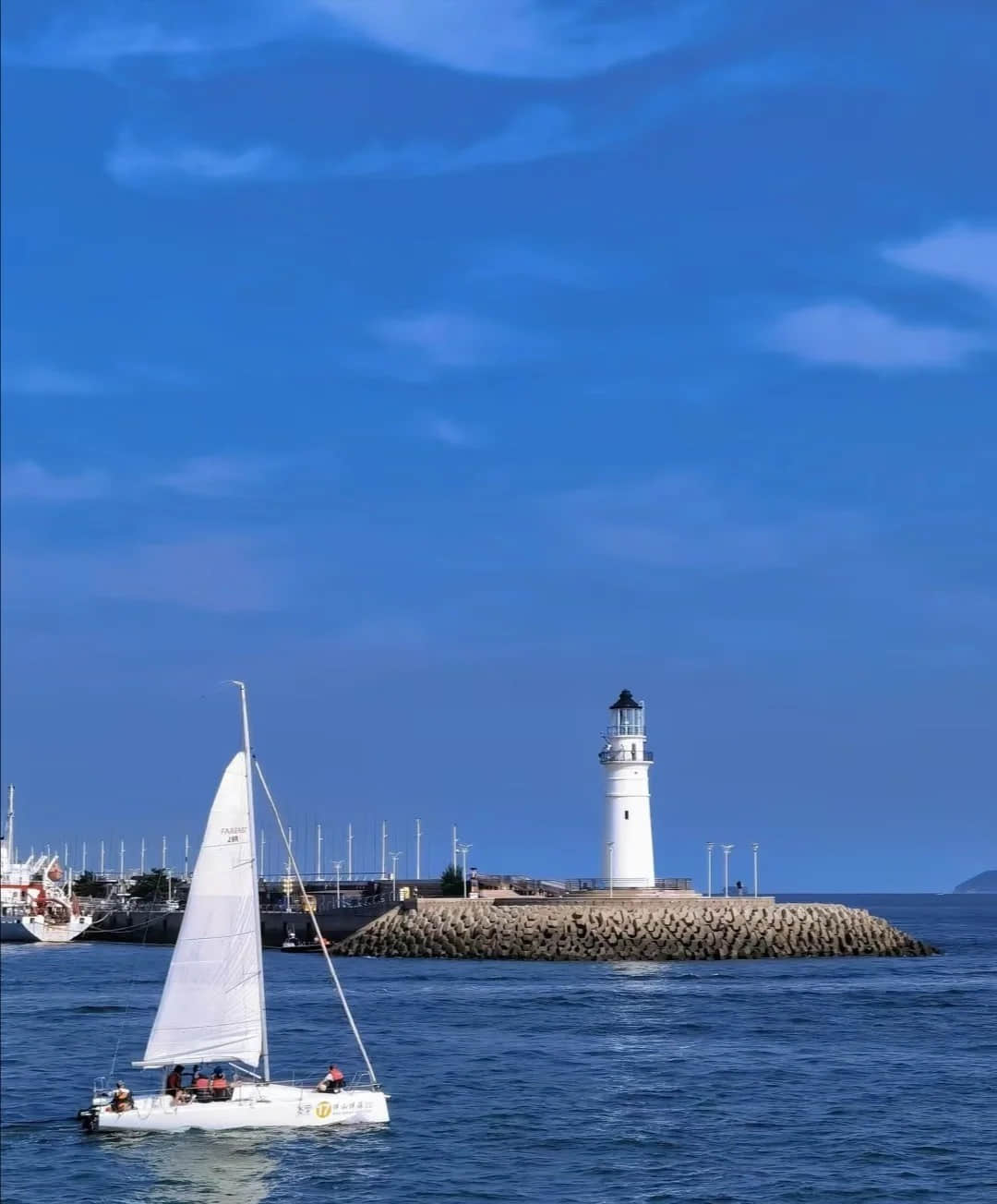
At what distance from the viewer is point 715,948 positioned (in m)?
85.1

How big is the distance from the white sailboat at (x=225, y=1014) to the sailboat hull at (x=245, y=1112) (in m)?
0.02

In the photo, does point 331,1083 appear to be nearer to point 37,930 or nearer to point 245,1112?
point 245,1112

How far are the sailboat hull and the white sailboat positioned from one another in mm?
19

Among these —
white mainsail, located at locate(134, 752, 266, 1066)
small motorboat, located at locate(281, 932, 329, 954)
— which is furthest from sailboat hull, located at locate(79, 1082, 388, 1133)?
small motorboat, located at locate(281, 932, 329, 954)

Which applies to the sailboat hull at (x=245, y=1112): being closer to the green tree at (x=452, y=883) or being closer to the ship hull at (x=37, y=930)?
the green tree at (x=452, y=883)

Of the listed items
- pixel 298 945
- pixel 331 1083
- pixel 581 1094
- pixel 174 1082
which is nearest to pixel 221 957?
pixel 174 1082

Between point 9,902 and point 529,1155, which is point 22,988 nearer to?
point 529,1155

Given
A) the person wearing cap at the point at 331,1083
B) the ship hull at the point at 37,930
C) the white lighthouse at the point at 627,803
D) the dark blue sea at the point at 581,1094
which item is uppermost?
the white lighthouse at the point at 627,803

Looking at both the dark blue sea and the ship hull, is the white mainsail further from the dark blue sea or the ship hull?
the ship hull

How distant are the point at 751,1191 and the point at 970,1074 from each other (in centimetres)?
1511

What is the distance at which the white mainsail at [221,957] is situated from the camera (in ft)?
125

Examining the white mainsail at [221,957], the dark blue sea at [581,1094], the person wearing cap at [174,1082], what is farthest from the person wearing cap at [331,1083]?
the person wearing cap at [174,1082]

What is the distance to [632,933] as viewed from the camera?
85375 millimetres

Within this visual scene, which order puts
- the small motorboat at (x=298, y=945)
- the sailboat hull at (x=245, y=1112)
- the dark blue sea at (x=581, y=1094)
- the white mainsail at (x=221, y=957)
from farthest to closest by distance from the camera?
the small motorboat at (x=298, y=945), the white mainsail at (x=221, y=957), the sailboat hull at (x=245, y=1112), the dark blue sea at (x=581, y=1094)
